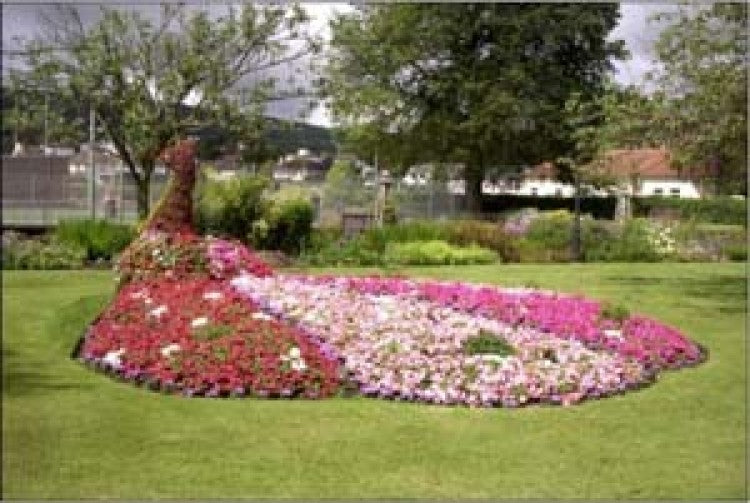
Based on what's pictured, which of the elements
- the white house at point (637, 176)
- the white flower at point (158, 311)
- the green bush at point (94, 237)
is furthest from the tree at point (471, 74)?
the white flower at point (158, 311)

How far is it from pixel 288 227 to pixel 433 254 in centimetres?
301

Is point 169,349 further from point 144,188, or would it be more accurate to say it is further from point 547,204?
point 547,204

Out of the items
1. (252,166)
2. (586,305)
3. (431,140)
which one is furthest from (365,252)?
(431,140)

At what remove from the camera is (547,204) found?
44.8 m

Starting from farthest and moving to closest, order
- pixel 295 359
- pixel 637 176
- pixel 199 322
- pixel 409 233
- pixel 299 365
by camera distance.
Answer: pixel 637 176
pixel 409 233
pixel 199 322
pixel 295 359
pixel 299 365

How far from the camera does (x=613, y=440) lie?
7.15m

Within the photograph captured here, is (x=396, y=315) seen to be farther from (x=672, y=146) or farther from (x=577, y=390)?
(x=672, y=146)

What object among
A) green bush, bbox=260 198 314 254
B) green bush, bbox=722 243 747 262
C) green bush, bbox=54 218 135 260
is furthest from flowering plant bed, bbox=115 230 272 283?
green bush, bbox=722 243 747 262

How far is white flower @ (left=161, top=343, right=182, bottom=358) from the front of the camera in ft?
27.7

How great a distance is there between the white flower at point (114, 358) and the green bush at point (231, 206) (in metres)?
11.9

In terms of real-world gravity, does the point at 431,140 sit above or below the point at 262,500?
above

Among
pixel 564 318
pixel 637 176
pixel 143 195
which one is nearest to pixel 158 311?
pixel 564 318

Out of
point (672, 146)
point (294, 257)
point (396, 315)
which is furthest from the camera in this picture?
point (294, 257)

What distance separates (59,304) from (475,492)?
689 cm
